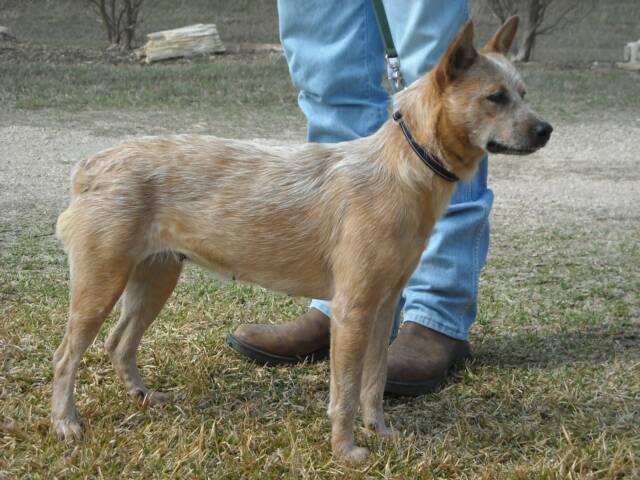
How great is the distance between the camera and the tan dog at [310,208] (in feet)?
9.68

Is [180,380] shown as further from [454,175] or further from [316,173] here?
[454,175]

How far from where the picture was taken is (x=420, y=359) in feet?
12.0

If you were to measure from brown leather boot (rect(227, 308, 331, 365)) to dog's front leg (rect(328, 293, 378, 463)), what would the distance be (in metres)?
0.76

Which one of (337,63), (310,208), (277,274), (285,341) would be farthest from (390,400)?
(337,63)

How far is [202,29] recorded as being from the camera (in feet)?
46.6

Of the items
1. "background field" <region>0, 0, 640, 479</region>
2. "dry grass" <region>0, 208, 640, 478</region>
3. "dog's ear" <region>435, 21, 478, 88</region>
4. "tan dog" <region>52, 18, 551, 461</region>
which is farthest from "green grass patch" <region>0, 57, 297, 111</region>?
"dog's ear" <region>435, 21, 478, 88</region>

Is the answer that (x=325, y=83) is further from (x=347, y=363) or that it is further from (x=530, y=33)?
(x=530, y=33)

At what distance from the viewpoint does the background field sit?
9.73ft

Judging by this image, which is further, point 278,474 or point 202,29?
point 202,29

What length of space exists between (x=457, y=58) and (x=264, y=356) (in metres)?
1.57

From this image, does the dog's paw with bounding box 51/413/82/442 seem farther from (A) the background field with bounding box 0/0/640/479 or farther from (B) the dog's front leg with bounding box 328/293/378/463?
(B) the dog's front leg with bounding box 328/293/378/463

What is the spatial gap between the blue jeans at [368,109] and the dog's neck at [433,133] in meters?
0.58

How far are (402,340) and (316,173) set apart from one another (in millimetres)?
1003

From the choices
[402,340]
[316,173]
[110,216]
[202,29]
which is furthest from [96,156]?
[202,29]
